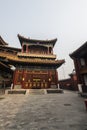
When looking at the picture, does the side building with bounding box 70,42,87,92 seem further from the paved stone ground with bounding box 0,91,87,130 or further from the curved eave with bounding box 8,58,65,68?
the curved eave with bounding box 8,58,65,68

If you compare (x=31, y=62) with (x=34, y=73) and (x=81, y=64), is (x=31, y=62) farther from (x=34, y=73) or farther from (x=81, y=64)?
(x=81, y=64)

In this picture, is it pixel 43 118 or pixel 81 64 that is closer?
pixel 43 118

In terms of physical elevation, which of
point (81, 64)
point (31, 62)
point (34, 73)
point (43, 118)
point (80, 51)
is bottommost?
point (43, 118)

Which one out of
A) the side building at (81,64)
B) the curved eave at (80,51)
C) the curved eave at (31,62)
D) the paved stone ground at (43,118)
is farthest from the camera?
the curved eave at (31,62)

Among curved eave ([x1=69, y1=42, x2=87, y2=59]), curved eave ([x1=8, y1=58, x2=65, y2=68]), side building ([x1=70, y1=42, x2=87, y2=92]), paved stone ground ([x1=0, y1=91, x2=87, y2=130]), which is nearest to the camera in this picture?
paved stone ground ([x1=0, y1=91, x2=87, y2=130])

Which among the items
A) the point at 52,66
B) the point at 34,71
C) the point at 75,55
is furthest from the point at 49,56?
the point at 75,55

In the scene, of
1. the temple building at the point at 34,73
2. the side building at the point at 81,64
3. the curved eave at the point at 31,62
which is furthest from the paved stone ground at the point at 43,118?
the curved eave at the point at 31,62

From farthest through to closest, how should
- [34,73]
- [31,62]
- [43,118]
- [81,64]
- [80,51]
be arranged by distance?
[34,73], [31,62], [81,64], [80,51], [43,118]

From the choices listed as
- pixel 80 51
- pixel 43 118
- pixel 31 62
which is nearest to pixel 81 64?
pixel 80 51

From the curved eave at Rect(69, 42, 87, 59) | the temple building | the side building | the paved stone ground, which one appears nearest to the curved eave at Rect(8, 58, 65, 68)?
the temple building

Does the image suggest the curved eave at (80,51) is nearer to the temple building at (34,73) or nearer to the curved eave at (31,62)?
the curved eave at (31,62)

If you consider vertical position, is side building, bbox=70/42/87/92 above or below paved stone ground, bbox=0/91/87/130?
above

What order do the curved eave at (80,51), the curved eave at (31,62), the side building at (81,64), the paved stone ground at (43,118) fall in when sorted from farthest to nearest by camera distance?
the curved eave at (31,62)
the side building at (81,64)
the curved eave at (80,51)
the paved stone ground at (43,118)

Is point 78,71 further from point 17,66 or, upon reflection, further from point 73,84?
point 17,66
